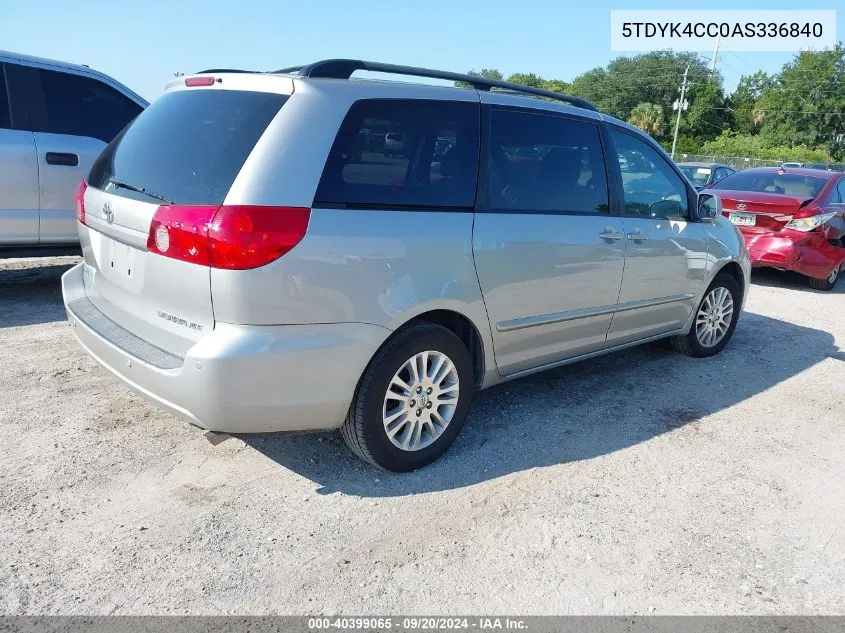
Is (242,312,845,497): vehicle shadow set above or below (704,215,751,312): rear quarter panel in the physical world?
below

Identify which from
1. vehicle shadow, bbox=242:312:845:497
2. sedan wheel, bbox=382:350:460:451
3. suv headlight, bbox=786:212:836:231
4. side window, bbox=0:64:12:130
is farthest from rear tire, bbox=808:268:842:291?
side window, bbox=0:64:12:130

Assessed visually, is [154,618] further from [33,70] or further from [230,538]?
[33,70]

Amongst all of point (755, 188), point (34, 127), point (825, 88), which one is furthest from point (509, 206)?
point (825, 88)

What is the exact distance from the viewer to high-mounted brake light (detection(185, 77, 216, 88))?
10.3 ft

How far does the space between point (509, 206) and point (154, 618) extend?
2.50m

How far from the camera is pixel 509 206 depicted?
11.8 ft

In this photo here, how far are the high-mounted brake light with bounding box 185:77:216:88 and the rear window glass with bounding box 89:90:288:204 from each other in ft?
0.15

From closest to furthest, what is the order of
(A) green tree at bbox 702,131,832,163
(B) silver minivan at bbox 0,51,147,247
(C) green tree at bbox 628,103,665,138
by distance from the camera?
(B) silver minivan at bbox 0,51,147,247 → (A) green tree at bbox 702,131,832,163 → (C) green tree at bbox 628,103,665,138

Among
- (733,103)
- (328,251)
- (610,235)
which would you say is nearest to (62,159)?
(328,251)

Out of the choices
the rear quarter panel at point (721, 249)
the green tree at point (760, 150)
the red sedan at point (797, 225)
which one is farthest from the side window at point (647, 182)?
the green tree at point (760, 150)

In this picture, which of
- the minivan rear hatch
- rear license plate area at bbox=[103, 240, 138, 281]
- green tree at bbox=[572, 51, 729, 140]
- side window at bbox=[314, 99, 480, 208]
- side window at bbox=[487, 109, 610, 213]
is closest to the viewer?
the minivan rear hatch

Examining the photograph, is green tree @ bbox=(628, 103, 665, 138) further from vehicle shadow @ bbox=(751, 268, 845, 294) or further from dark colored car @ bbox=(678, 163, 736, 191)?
vehicle shadow @ bbox=(751, 268, 845, 294)

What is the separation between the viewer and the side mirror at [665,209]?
4594 millimetres

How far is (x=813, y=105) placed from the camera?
6091cm
